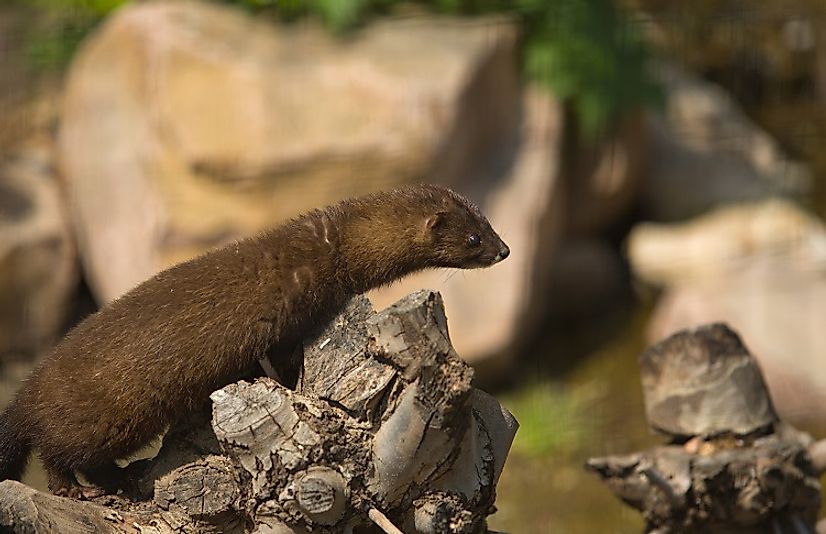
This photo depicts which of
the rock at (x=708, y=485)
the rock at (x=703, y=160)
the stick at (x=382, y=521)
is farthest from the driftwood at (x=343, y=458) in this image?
the rock at (x=703, y=160)

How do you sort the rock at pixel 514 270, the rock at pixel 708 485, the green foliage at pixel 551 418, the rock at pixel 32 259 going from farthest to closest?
the rock at pixel 32 259, the rock at pixel 514 270, the green foliage at pixel 551 418, the rock at pixel 708 485

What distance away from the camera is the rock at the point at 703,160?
773 centimetres

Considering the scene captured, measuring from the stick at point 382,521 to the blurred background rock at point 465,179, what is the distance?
2.76 metres

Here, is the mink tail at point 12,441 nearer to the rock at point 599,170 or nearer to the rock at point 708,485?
the rock at point 708,485

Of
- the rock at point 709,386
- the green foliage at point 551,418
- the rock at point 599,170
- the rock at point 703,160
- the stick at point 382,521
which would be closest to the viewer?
the stick at point 382,521

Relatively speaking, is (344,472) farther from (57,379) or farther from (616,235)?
(616,235)

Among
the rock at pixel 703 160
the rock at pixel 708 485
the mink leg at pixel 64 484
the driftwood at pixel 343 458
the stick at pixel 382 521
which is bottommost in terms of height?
the rock at pixel 703 160

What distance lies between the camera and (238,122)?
612 cm

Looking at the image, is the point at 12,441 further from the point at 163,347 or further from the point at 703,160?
the point at 703,160

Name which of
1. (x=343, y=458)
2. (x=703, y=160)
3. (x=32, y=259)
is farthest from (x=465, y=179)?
(x=343, y=458)

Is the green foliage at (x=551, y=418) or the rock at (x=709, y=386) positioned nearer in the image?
the rock at (x=709, y=386)

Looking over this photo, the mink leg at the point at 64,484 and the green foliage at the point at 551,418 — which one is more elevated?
the mink leg at the point at 64,484

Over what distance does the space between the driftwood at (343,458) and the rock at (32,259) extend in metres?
4.00

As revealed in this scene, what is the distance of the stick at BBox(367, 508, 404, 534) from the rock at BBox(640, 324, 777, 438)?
134cm
